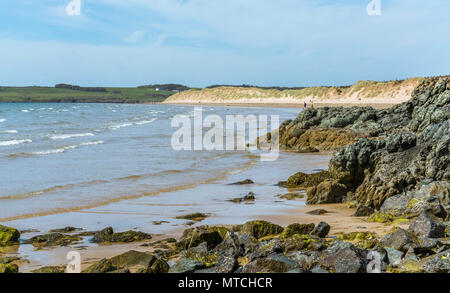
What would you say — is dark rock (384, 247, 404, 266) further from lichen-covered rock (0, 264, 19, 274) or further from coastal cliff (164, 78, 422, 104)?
coastal cliff (164, 78, 422, 104)

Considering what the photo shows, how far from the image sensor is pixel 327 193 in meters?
11.6

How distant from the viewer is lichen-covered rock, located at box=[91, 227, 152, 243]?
873 cm

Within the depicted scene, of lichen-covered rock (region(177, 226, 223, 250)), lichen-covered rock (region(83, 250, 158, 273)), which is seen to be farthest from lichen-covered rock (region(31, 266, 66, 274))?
lichen-covered rock (region(177, 226, 223, 250))

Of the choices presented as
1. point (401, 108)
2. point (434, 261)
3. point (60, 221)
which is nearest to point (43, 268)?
point (60, 221)

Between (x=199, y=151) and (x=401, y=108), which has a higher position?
(x=401, y=108)

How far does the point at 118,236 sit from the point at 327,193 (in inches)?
215

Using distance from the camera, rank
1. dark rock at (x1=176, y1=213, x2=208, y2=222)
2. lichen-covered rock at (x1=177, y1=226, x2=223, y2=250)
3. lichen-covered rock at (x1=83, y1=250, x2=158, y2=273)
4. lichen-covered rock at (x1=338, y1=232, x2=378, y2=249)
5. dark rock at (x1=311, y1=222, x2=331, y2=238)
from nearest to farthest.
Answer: lichen-covered rock at (x1=83, y1=250, x2=158, y2=273) → lichen-covered rock at (x1=338, y1=232, x2=378, y2=249) → lichen-covered rock at (x1=177, y1=226, x2=223, y2=250) → dark rock at (x1=311, y1=222, x2=331, y2=238) → dark rock at (x1=176, y1=213, x2=208, y2=222)

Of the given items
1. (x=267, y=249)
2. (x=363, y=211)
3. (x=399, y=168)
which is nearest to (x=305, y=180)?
(x=399, y=168)

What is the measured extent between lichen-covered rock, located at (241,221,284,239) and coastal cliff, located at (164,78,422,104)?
67431 millimetres

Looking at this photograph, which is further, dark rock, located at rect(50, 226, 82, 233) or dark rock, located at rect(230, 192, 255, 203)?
dark rock, located at rect(230, 192, 255, 203)
